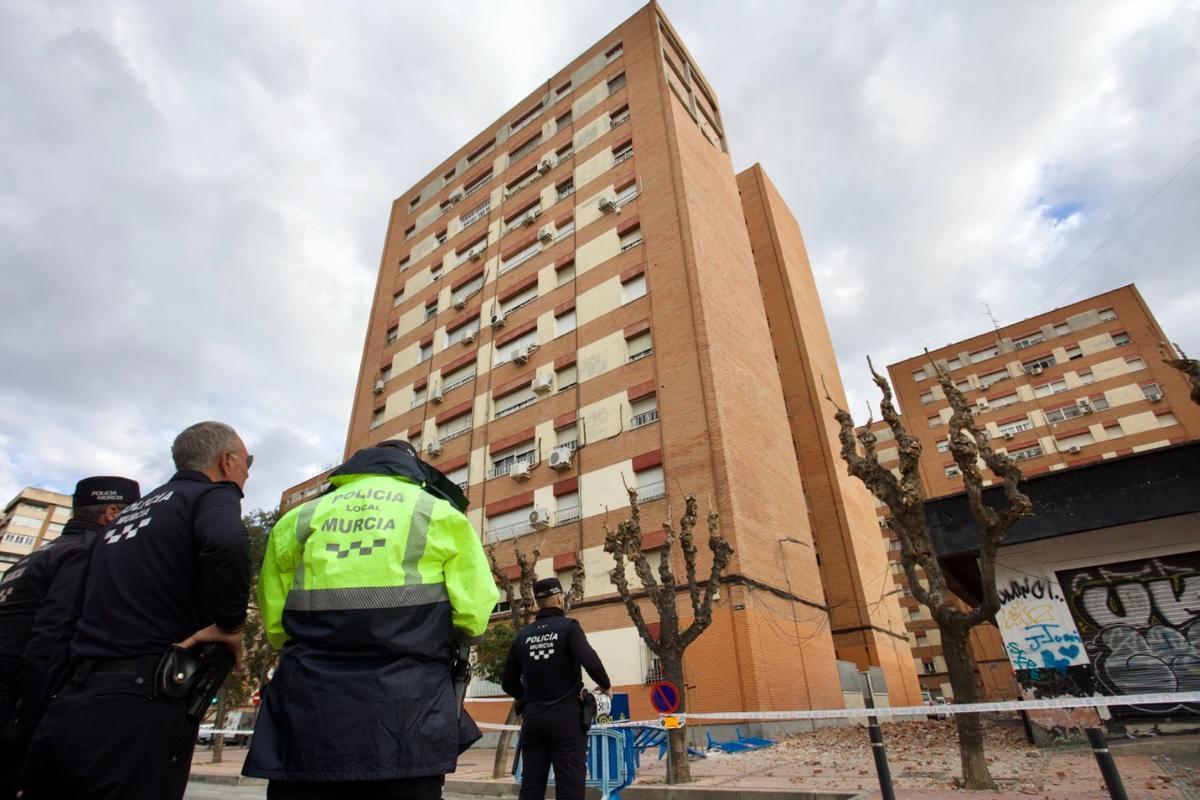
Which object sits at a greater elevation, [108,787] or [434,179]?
[434,179]

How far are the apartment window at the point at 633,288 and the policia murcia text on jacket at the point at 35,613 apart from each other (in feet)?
62.9

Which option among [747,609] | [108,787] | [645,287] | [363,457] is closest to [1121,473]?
[747,609]

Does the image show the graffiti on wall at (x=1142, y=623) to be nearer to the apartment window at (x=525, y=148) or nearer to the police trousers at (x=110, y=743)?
the police trousers at (x=110, y=743)

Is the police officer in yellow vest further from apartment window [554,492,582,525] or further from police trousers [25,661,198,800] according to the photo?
apartment window [554,492,582,525]

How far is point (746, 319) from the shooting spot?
23.6 meters

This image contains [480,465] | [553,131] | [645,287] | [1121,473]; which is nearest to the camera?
[1121,473]

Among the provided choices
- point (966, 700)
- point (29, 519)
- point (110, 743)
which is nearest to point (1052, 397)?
point (966, 700)

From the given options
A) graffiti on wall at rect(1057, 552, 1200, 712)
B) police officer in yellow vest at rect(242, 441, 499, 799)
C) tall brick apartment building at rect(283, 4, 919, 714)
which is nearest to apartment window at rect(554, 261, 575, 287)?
tall brick apartment building at rect(283, 4, 919, 714)

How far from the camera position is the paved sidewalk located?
19.2 feet

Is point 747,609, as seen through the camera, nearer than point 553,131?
Yes

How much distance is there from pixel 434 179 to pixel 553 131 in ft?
32.3

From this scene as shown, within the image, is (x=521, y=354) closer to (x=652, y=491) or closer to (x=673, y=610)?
(x=652, y=491)

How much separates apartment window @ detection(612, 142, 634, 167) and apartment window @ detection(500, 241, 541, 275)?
4.72 m

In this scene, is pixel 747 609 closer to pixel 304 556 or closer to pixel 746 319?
pixel 746 319
